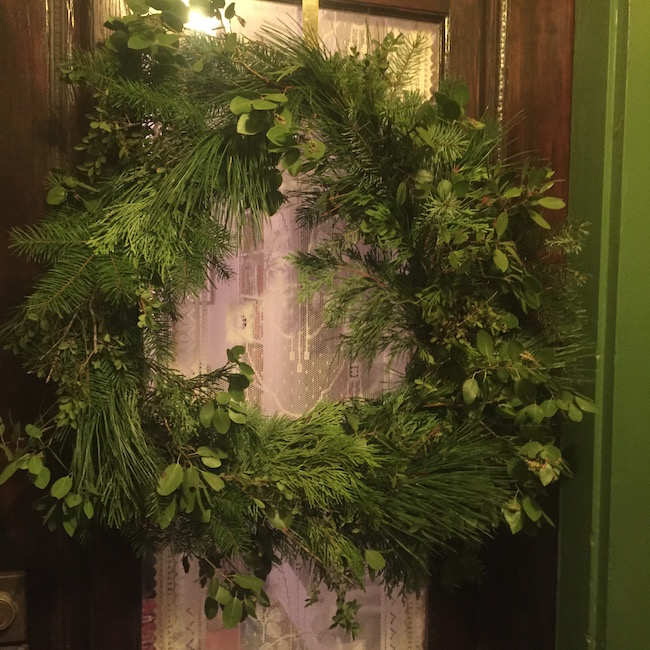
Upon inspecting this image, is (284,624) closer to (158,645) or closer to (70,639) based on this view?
(158,645)

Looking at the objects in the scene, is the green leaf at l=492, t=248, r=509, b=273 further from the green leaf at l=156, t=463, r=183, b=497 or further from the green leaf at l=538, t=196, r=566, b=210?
the green leaf at l=156, t=463, r=183, b=497

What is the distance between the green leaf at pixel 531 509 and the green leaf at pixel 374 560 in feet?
0.69

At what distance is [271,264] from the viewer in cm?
98

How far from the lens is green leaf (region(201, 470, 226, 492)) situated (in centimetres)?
72

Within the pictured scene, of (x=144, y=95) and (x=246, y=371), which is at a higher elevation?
(x=144, y=95)

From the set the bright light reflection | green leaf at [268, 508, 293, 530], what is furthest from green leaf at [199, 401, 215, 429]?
the bright light reflection

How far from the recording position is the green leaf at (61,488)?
2.33 ft

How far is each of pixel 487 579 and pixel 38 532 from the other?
30.0 inches

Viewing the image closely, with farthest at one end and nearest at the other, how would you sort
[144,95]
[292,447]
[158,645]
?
[158,645], [292,447], [144,95]

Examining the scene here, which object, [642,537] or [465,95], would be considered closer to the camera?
[465,95]

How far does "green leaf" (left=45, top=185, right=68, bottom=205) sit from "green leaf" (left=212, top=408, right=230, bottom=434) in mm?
338

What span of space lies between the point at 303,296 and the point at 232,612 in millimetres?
432

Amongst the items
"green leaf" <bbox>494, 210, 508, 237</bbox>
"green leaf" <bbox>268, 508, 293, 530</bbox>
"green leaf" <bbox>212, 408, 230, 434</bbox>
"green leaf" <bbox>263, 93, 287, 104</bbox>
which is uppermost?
"green leaf" <bbox>263, 93, 287, 104</bbox>

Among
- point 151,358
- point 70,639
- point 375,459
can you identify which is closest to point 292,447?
point 375,459
